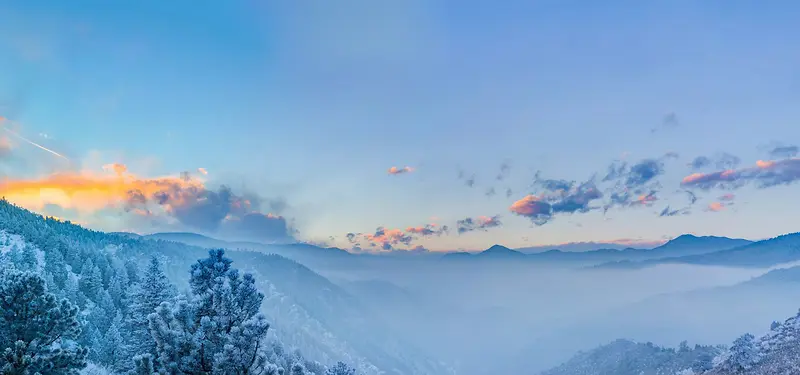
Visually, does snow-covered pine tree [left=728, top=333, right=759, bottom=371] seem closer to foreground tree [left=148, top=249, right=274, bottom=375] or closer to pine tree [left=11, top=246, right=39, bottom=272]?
foreground tree [left=148, top=249, right=274, bottom=375]

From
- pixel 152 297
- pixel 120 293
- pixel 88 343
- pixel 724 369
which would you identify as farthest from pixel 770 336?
pixel 120 293

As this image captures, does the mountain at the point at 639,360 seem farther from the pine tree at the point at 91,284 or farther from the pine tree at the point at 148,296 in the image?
the pine tree at the point at 91,284

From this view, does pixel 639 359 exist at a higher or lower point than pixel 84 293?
A: lower

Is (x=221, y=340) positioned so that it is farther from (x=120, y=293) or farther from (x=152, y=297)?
(x=120, y=293)

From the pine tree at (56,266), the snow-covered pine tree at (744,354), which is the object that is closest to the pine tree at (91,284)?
the pine tree at (56,266)

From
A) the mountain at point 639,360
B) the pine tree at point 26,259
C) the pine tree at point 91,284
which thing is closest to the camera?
the mountain at point 639,360

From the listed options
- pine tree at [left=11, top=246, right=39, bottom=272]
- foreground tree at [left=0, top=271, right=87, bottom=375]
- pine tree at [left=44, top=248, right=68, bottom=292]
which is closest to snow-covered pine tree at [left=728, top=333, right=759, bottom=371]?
foreground tree at [left=0, top=271, right=87, bottom=375]
